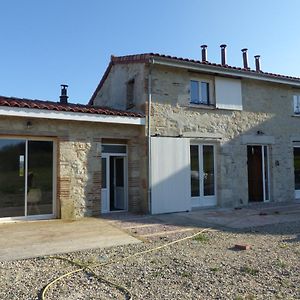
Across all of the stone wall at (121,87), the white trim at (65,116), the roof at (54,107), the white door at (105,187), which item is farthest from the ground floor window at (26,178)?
the stone wall at (121,87)

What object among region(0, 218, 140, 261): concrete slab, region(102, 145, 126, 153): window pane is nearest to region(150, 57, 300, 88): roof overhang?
region(102, 145, 126, 153): window pane

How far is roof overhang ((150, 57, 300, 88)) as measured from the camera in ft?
37.6

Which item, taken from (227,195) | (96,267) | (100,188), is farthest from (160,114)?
(96,267)

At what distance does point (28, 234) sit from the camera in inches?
319

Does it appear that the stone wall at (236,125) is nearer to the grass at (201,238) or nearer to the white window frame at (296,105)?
the white window frame at (296,105)

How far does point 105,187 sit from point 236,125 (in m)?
5.70

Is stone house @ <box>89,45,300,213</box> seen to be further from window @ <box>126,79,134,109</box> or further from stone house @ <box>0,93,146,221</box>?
stone house @ <box>0,93,146,221</box>

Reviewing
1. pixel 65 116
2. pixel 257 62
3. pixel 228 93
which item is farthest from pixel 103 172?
pixel 257 62

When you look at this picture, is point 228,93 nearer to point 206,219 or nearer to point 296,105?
point 296,105

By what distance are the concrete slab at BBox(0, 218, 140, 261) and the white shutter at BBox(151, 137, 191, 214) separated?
7.53ft

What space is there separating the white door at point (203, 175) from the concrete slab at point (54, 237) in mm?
3994

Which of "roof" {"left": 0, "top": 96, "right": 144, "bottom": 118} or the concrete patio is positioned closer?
the concrete patio

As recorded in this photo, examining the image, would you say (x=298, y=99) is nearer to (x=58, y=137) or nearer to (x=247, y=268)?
(x=58, y=137)

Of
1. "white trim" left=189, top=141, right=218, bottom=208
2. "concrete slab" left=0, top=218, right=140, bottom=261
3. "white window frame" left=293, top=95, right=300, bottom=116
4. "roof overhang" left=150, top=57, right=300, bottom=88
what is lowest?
"concrete slab" left=0, top=218, right=140, bottom=261
